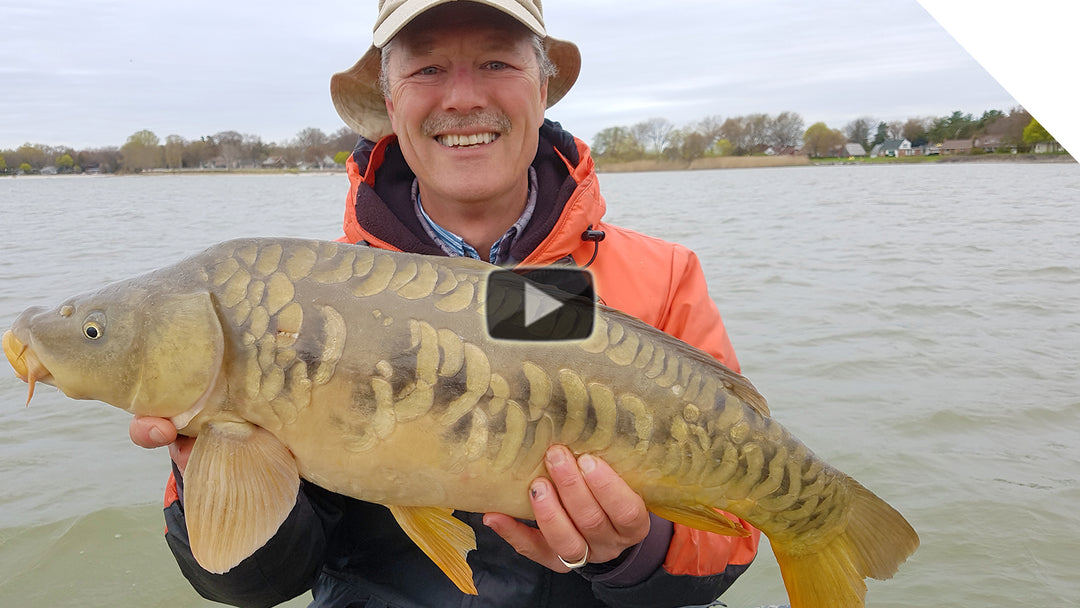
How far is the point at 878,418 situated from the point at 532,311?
4715 mm

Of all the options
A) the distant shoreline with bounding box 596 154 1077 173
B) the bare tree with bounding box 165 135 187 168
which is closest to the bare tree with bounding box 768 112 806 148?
the distant shoreline with bounding box 596 154 1077 173

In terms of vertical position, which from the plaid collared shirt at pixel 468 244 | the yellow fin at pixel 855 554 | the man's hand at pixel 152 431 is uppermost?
the plaid collared shirt at pixel 468 244

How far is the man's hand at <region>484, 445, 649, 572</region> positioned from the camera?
1.61 metres

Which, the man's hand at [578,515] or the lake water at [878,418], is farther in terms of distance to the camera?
the lake water at [878,418]

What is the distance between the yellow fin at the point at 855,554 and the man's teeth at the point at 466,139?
139cm

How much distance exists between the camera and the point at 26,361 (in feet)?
5.38

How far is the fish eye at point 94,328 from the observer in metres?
1.59

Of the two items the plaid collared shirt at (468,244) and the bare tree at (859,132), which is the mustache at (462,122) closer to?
the plaid collared shirt at (468,244)

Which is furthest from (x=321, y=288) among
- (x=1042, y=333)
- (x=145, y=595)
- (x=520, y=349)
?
(x=1042, y=333)

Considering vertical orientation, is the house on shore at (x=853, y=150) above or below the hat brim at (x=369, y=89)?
above

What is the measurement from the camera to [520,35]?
2264 mm

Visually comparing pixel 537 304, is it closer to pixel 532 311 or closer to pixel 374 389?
pixel 532 311

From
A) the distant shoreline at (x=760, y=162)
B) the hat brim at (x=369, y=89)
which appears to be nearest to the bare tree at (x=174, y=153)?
the distant shoreline at (x=760, y=162)

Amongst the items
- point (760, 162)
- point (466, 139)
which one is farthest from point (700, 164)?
point (466, 139)
